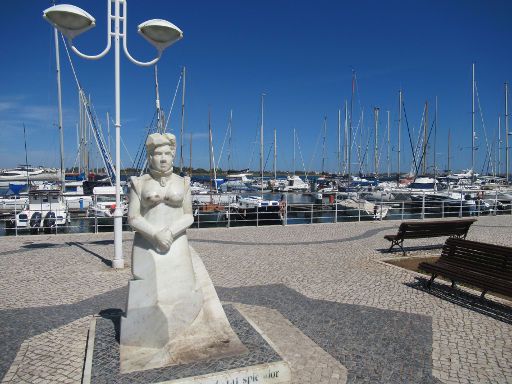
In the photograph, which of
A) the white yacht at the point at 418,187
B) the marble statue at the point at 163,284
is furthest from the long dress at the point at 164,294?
the white yacht at the point at 418,187

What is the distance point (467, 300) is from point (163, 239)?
18.4 feet

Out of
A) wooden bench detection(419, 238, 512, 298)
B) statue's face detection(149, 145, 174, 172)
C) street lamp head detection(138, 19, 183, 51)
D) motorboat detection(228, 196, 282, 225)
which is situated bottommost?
motorboat detection(228, 196, 282, 225)

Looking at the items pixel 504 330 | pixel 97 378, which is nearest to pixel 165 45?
pixel 97 378

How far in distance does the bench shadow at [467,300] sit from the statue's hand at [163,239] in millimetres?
5157

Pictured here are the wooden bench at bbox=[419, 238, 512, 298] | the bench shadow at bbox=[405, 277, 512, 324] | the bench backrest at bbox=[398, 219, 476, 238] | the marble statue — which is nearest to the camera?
the marble statue

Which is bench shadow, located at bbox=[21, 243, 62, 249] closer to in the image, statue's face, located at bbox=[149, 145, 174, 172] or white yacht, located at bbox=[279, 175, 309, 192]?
statue's face, located at bbox=[149, 145, 174, 172]

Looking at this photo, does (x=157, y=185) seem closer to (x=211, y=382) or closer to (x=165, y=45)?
(x=211, y=382)

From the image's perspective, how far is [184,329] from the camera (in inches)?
182

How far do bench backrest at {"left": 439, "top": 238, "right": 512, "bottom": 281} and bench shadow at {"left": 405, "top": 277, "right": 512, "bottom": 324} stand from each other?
493 mm

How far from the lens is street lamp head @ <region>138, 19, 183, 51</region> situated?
780 cm

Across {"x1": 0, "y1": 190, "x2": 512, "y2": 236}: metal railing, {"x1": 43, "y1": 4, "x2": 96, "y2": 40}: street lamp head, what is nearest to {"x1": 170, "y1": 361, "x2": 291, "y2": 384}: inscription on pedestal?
{"x1": 43, "y1": 4, "x2": 96, "y2": 40}: street lamp head

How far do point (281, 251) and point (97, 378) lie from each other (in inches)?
307

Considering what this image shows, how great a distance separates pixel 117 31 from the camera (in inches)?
355

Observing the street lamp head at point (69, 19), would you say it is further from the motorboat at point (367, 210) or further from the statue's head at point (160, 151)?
the motorboat at point (367, 210)
